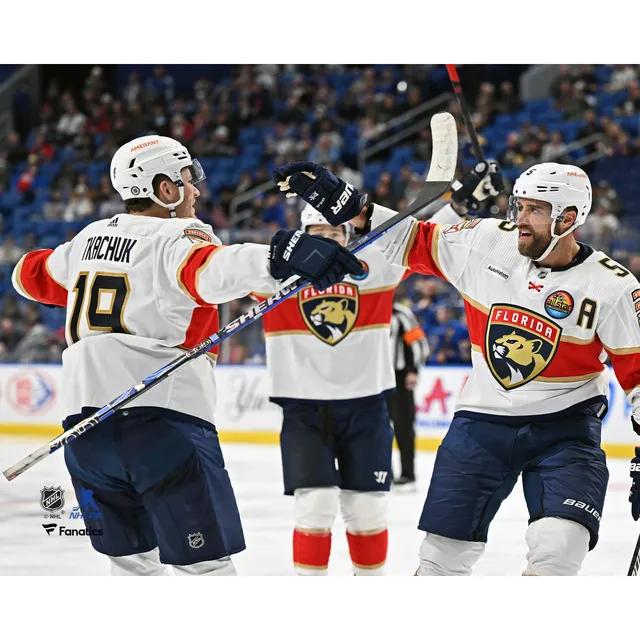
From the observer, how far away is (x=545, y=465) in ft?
8.76

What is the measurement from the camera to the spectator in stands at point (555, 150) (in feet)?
30.2

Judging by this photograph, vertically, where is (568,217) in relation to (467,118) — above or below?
below

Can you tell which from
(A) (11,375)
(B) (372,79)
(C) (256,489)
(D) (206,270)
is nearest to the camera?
(D) (206,270)

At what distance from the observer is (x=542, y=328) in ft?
8.89

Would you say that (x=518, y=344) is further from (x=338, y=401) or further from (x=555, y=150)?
(x=555, y=150)

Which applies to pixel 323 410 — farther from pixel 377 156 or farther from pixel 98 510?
pixel 377 156

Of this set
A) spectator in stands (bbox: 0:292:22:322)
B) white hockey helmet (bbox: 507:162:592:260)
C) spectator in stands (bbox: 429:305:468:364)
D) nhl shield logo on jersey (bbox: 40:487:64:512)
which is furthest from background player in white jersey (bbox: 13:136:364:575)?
spectator in stands (bbox: 0:292:22:322)

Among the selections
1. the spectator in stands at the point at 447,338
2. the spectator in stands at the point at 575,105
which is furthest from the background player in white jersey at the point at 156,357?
the spectator in stands at the point at 575,105

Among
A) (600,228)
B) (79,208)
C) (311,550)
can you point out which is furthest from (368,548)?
(79,208)

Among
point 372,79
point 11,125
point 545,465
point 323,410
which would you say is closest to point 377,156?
point 372,79

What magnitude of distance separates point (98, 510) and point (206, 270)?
2.19ft

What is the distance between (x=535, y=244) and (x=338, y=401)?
1001mm

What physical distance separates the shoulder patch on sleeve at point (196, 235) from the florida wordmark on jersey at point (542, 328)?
0.57 meters

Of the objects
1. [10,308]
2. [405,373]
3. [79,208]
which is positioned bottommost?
[405,373]
